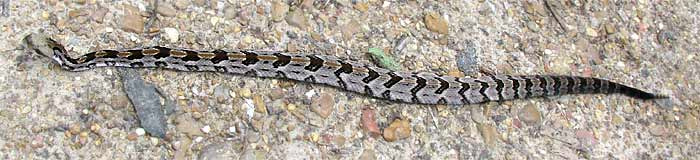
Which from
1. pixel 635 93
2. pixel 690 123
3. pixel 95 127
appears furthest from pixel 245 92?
pixel 690 123

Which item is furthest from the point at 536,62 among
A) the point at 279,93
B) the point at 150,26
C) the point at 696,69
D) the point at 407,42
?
the point at 150,26

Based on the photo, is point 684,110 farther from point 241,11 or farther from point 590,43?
point 241,11

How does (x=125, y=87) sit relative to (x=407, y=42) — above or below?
below

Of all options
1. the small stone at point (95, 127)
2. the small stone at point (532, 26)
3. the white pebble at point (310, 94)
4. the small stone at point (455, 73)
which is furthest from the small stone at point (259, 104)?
the small stone at point (532, 26)

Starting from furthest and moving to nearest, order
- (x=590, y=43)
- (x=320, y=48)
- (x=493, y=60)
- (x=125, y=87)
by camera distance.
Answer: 1. (x=590, y=43)
2. (x=493, y=60)
3. (x=320, y=48)
4. (x=125, y=87)

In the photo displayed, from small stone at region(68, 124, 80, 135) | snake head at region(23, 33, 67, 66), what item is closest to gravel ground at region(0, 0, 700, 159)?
small stone at region(68, 124, 80, 135)

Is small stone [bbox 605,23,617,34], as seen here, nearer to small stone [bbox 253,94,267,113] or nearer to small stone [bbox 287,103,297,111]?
small stone [bbox 287,103,297,111]

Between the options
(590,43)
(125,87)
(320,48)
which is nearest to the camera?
(125,87)

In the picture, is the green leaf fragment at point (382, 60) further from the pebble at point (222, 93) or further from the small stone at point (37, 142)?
the small stone at point (37, 142)
